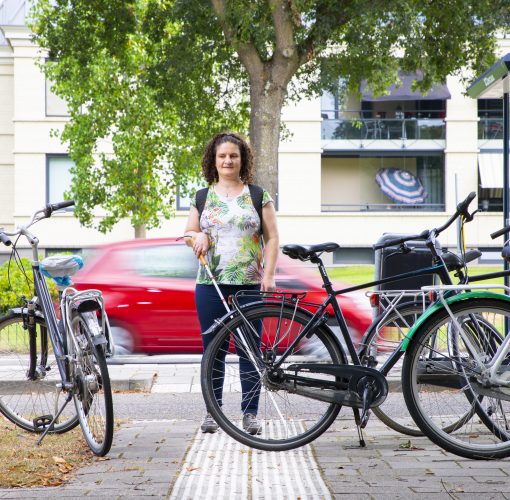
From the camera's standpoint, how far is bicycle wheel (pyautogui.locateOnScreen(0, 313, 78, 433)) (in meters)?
6.53

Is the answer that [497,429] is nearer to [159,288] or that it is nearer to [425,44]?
[159,288]

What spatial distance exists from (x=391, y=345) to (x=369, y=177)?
1292 inches

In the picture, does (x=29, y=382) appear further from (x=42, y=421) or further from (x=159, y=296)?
(x=159, y=296)

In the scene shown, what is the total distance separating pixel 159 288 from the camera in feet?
37.6

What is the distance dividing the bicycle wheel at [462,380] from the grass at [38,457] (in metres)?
1.83

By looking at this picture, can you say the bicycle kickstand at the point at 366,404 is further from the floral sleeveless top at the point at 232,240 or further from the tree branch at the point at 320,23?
the tree branch at the point at 320,23

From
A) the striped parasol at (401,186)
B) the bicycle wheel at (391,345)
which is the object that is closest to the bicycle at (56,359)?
the bicycle wheel at (391,345)

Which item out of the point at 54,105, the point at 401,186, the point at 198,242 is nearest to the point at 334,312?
the point at 198,242

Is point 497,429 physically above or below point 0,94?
below

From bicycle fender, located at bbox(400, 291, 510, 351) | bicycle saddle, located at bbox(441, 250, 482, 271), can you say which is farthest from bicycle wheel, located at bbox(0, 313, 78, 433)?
bicycle saddle, located at bbox(441, 250, 482, 271)

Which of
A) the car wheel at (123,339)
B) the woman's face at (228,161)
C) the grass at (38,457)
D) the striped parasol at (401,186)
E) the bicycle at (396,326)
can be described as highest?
the striped parasol at (401,186)

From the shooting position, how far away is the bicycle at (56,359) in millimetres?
5729

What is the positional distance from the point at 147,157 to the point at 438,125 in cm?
1338

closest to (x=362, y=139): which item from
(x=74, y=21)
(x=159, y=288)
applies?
(x=74, y=21)
